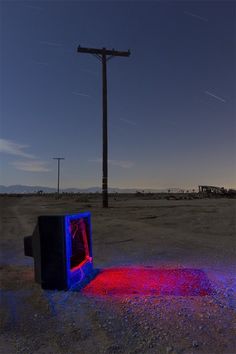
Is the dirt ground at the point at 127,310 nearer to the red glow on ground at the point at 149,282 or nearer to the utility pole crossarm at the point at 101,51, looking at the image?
the red glow on ground at the point at 149,282

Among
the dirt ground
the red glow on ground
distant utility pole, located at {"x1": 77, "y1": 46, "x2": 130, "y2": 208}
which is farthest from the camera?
distant utility pole, located at {"x1": 77, "y1": 46, "x2": 130, "y2": 208}

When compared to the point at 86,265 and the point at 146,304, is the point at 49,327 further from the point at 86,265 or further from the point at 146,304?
the point at 86,265

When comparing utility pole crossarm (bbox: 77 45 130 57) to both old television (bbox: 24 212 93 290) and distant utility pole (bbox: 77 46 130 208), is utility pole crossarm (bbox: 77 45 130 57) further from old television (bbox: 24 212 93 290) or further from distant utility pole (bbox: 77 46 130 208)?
old television (bbox: 24 212 93 290)

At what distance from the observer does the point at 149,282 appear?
6254mm

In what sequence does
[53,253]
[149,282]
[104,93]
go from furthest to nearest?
[104,93], [149,282], [53,253]

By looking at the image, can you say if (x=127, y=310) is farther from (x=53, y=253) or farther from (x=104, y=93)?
(x=104, y=93)

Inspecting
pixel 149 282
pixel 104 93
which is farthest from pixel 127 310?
pixel 104 93

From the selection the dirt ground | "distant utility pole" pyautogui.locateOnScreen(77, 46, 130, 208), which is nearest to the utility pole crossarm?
"distant utility pole" pyautogui.locateOnScreen(77, 46, 130, 208)

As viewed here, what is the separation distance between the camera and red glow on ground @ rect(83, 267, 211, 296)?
5719 mm

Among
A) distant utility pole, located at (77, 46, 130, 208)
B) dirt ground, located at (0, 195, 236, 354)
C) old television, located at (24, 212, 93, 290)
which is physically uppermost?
distant utility pole, located at (77, 46, 130, 208)

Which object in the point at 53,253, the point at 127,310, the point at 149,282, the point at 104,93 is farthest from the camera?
the point at 104,93

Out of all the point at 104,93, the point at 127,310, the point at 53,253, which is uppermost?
the point at 104,93

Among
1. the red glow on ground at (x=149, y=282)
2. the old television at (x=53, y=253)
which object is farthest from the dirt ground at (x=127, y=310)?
the old television at (x=53, y=253)

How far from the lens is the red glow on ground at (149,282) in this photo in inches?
225
